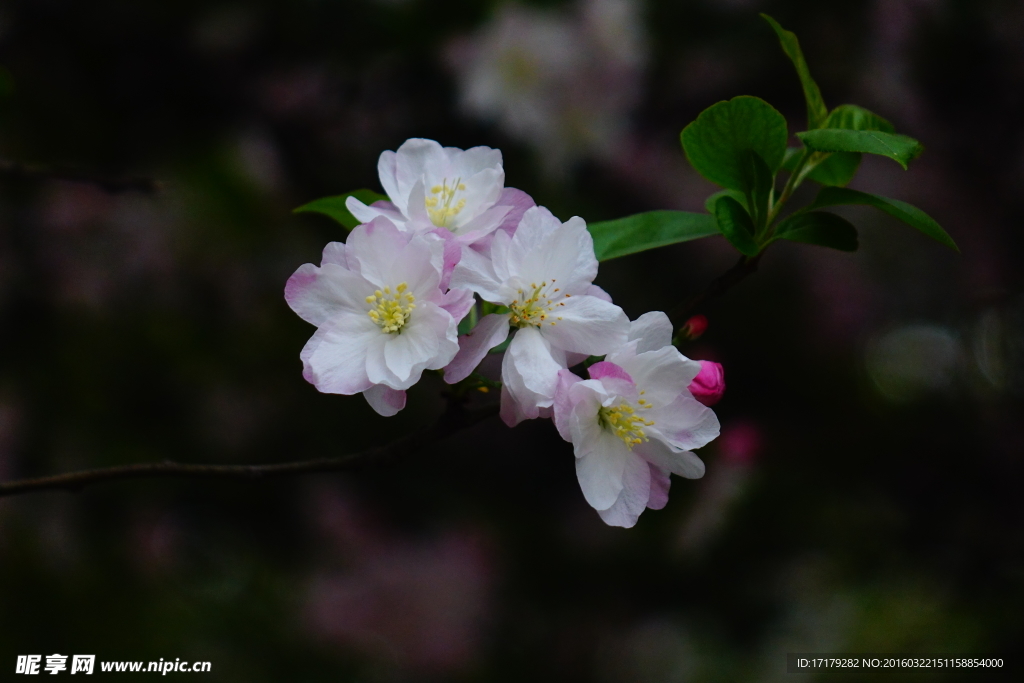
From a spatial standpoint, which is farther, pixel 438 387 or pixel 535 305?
pixel 438 387

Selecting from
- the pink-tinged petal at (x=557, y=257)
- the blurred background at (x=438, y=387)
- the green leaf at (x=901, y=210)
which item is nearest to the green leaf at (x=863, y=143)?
the green leaf at (x=901, y=210)

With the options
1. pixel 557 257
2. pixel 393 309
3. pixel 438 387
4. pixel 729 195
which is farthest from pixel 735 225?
pixel 438 387

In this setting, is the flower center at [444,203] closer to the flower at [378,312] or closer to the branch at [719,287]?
the flower at [378,312]

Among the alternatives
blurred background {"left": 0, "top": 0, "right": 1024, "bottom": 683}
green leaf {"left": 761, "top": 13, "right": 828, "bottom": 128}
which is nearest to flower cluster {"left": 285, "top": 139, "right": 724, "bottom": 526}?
green leaf {"left": 761, "top": 13, "right": 828, "bottom": 128}

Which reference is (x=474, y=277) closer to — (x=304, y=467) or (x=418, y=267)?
(x=418, y=267)

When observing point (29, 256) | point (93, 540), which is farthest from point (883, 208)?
point (29, 256)

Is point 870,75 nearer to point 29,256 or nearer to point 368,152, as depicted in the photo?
point 368,152
